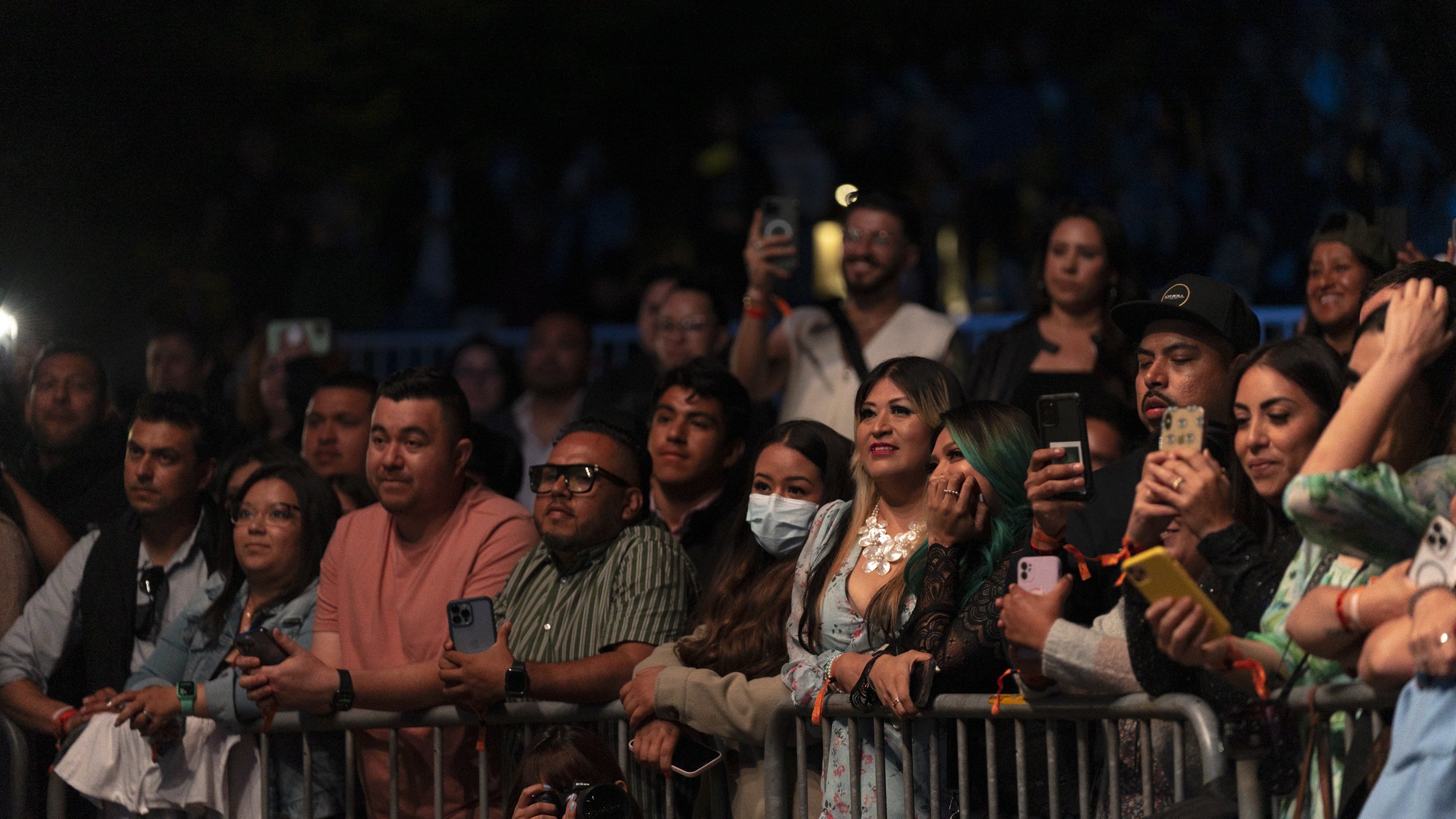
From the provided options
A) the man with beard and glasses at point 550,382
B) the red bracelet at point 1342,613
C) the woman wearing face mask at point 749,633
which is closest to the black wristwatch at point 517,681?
the woman wearing face mask at point 749,633

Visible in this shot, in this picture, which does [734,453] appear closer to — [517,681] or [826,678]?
[517,681]

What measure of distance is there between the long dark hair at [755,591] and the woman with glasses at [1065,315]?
1.29m

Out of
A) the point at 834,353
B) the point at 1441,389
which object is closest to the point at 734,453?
the point at 834,353

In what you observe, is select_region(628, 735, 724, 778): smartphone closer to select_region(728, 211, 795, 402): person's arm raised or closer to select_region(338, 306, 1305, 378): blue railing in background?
select_region(728, 211, 795, 402): person's arm raised

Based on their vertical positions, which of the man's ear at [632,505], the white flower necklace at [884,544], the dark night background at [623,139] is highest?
the dark night background at [623,139]

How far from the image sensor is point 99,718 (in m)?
6.15

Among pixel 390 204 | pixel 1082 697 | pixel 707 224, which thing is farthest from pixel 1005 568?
pixel 390 204

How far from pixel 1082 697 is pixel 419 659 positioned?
2.48 m

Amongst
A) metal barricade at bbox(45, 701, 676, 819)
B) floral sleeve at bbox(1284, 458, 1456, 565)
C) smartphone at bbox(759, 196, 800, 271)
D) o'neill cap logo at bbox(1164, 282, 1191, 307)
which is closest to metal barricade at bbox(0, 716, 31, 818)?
metal barricade at bbox(45, 701, 676, 819)

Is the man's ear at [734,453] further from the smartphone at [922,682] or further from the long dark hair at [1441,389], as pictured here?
the long dark hair at [1441,389]

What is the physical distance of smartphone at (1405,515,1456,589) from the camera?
3.53 meters

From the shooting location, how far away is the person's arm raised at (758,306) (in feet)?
23.3

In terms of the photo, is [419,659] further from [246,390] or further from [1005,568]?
[246,390]

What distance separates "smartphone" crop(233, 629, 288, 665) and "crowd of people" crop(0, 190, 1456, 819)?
13 millimetres
